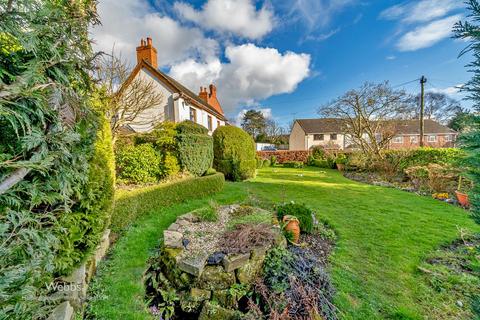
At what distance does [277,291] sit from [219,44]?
40.2 feet

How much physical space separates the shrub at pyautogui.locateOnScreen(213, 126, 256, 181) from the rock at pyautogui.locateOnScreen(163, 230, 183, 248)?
6434 millimetres

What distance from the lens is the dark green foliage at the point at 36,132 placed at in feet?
4.18

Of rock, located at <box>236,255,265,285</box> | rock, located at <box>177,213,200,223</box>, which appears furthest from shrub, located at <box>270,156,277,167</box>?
rock, located at <box>236,255,265,285</box>

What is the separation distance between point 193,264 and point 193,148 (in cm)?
524

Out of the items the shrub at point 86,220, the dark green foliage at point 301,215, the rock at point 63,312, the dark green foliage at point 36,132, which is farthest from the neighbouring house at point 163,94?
the rock at point 63,312

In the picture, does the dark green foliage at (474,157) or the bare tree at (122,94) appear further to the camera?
the bare tree at (122,94)

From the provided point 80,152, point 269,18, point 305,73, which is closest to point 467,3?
point 80,152

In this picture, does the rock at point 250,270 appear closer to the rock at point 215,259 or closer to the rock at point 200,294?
the rock at point 215,259

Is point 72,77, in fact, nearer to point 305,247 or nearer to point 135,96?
point 305,247

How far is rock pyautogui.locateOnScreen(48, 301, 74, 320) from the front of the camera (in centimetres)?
181

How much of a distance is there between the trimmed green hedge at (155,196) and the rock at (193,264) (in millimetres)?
2151

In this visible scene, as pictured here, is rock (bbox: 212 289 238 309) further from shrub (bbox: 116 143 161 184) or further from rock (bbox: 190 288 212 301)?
shrub (bbox: 116 143 161 184)

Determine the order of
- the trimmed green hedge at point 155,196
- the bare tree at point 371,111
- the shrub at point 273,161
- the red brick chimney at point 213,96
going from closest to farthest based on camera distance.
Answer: the trimmed green hedge at point 155,196
the bare tree at point 371,111
the shrub at point 273,161
the red brick chimney at point 213,96

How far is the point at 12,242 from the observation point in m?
1.33
